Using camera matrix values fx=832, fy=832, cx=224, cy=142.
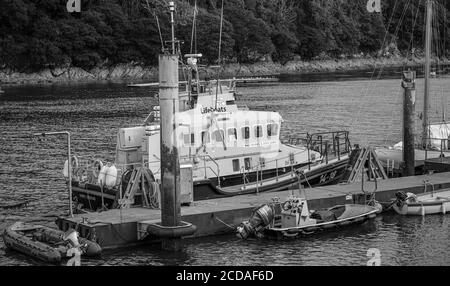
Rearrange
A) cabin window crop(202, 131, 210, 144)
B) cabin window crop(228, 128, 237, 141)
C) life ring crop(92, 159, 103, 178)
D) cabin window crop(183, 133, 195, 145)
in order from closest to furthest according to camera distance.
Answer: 1. life ring crop(92, 159, 103, 178)
2. cabin window crop(183, 133, 195, 145)
3. cabin window crop(202, 131, 210, 144)
4. cabin window crop(228, 128, 237, 141)

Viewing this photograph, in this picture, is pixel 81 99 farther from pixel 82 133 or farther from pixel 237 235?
pixel 237 235

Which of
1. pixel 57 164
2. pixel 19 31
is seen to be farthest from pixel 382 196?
pixel 19 31

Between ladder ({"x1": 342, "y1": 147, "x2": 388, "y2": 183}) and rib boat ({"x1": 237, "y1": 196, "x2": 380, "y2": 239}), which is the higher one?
ladder ({"x1": 342, "y1": 147, "x2": 388, "y2": 183})

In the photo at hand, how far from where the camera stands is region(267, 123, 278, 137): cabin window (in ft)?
119

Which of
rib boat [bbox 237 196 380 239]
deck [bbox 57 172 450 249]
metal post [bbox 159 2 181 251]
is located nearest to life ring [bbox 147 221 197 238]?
metal post [bbox 159 2 181 251]

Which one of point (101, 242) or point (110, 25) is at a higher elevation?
point (110, 25)

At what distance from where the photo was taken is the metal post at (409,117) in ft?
124

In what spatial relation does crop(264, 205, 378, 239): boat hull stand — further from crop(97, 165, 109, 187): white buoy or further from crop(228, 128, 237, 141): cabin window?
crop(97, 165, 109, 187): white buoy

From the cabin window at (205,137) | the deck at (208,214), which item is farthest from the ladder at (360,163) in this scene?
the cabin window at (205,137)

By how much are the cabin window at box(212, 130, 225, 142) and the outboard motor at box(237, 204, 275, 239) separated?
6376 millimetres

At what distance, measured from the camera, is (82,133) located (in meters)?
66.9

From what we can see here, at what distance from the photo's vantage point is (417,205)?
32656 mm
